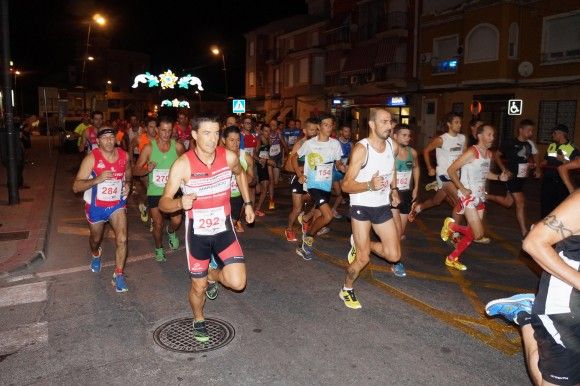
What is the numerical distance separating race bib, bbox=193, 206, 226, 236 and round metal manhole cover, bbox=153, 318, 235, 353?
97cm

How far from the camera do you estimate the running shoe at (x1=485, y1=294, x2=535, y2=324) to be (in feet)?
9.80

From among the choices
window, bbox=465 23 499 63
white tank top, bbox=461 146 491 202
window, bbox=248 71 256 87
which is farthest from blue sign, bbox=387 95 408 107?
white tank top, bbox=461 146 491 202

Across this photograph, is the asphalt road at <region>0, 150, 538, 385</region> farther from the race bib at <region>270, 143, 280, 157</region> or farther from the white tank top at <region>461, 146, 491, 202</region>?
the race bib at <region>270, 143, 280, 157</region>

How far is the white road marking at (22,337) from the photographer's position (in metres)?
4.44

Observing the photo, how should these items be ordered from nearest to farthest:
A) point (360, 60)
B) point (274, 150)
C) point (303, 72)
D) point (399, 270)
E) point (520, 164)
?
point (399, 270) < point (520, 164) < point (274, 150) < point (360, 60) < point (303, 72)

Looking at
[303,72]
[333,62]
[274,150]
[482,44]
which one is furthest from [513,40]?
[303,72]

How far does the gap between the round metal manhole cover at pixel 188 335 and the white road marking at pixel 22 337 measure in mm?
1074

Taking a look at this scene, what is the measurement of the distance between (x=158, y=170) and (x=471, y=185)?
4356 mm

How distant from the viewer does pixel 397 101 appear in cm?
3088

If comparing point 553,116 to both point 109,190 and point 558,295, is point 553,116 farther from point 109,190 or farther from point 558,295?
point 558,295

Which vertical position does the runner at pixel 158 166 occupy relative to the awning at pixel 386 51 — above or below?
below

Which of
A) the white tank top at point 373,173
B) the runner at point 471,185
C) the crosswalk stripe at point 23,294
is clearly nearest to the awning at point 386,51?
the runner at point 471,185

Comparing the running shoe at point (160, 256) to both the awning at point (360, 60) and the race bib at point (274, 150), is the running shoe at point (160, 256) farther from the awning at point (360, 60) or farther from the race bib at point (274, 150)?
the awning at point (360, 60)

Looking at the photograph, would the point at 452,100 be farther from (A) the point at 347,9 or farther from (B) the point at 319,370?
(B) the point at 319,370
